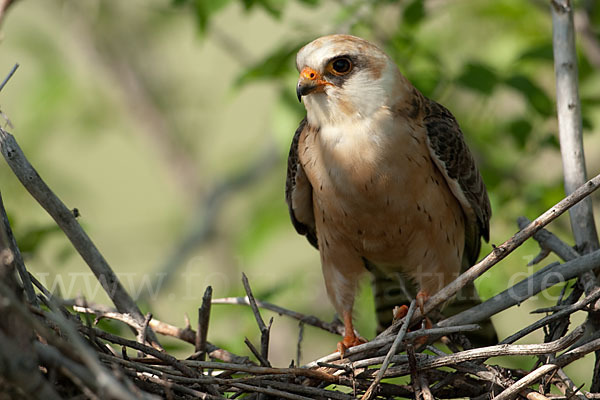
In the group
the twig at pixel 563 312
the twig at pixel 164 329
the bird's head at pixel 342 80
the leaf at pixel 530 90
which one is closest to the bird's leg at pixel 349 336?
the twig at pixel 164 329

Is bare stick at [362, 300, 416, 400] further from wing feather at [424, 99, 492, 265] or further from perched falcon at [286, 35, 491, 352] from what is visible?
wing feather at [424, 99, 492, 265]

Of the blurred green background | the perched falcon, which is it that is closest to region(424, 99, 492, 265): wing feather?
the perched falcon

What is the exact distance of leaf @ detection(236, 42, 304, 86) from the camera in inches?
216

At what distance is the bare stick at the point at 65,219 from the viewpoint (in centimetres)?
A: 364

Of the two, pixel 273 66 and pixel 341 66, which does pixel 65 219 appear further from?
pixel 273 66

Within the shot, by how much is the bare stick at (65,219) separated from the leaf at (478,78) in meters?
2.88

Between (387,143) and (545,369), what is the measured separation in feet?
5.16

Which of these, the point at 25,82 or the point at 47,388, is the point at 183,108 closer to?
the point at 25,82

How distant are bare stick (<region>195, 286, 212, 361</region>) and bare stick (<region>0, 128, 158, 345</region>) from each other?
24 cm

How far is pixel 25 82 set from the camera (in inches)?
399

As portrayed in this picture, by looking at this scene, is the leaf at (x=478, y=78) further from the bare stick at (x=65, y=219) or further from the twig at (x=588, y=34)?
the bare stick at (x=65, y=219)

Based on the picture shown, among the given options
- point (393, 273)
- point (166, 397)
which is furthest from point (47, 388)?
point (393, 273)

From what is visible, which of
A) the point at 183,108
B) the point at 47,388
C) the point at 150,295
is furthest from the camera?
the point at 183,108

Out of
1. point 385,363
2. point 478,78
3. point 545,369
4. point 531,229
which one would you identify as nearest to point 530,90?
point 478,78
